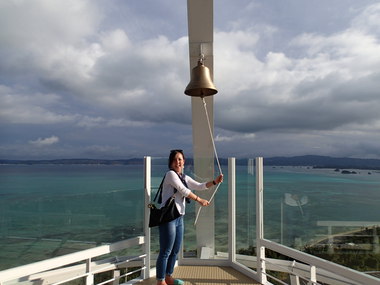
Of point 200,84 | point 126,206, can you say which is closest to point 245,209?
point 126,206

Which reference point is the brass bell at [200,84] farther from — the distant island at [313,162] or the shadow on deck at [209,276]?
the shadow on deck at [209,276]

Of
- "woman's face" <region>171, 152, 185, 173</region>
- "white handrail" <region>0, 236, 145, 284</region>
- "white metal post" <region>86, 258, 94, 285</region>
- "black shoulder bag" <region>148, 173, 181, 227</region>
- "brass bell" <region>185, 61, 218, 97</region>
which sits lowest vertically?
"white metal post" <region>86, 258, 94, 285</region>

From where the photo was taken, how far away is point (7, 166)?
3.50 m

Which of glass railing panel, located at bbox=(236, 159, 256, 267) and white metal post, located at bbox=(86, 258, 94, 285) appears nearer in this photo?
white metal post, located at bbox=(86, 258, 94, 285)

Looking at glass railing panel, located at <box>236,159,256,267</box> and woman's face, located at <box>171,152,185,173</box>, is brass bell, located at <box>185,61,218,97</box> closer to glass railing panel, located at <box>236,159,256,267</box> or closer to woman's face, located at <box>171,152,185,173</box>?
woman's face, located at <box>171,152,185,173</box>

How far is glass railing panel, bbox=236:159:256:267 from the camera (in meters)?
3.61

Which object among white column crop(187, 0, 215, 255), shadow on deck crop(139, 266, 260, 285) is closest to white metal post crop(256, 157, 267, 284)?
shadow on deck crop(139, 266, 260, 285)

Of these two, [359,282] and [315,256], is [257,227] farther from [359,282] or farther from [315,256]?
[359,282]

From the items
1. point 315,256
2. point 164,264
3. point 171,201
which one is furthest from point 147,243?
point 315,256

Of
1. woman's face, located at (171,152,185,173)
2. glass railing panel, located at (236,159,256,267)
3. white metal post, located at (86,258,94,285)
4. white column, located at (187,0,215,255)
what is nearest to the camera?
white metal post, located at (86,258,94,285)

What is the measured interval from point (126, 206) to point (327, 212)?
201cm

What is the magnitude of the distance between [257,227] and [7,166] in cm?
287

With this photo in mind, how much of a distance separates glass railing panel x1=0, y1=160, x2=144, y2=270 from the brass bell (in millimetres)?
1113

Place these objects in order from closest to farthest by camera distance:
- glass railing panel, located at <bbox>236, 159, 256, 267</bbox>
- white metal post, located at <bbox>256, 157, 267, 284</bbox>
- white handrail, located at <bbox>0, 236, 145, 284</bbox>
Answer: white handrail, located at <bbox>0, 236, 145, 284</bbox>, white metal post, located at <bbox>256, 157, 267, 284</bbox>, glass railing panel, located at <bbox>236, 159, 256, 267</bbox>
